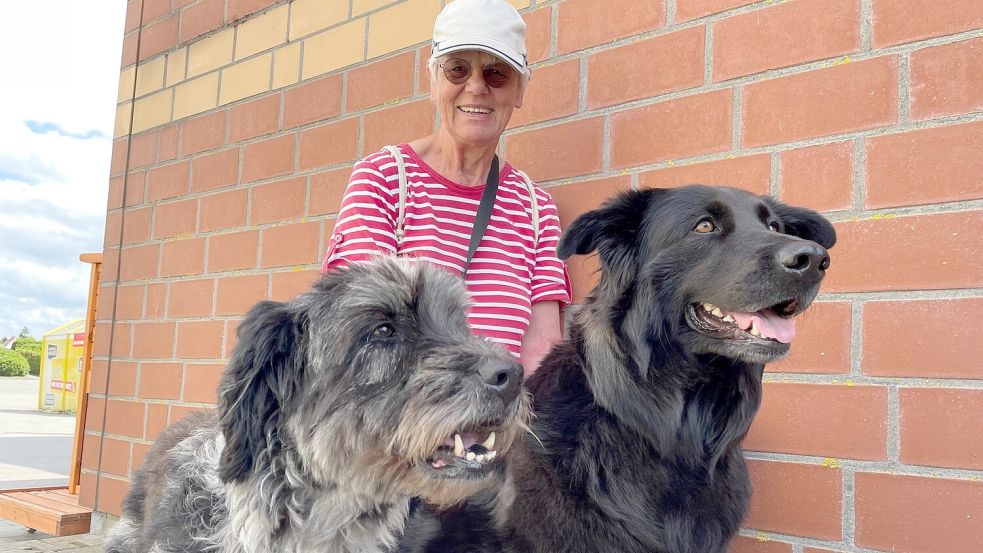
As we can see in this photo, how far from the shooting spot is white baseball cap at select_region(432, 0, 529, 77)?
288cm

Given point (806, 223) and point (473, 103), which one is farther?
point (473, 103)

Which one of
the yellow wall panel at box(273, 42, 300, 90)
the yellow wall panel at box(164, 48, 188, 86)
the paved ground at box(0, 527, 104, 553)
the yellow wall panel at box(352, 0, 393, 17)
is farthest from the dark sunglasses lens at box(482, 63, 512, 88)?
the paved ground at box(0, 527, 104, 553)

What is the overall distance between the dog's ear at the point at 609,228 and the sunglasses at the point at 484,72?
2.81 ft

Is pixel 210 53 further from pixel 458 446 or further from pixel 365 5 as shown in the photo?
pixel 458 446

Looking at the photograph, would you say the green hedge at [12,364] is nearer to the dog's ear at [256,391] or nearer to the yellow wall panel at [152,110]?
the yellow wall panel at [152,110]

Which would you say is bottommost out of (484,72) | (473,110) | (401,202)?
(401,202)

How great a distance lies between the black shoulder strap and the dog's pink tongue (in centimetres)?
116

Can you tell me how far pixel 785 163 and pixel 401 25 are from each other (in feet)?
7.82

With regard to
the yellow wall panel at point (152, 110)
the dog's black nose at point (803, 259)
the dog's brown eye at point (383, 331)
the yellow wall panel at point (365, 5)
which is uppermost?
the yellow wall panel at point (365, 5)

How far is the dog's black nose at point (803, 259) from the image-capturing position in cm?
202

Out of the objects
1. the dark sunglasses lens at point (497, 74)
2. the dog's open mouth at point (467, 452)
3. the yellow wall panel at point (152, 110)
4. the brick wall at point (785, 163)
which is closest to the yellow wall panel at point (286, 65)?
the brick wall at point (785, 163)

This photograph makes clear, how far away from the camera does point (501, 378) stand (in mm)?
1998

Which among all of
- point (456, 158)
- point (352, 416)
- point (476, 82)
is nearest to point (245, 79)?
point (456, 158)

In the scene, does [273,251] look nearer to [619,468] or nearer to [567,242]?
[567,242]
